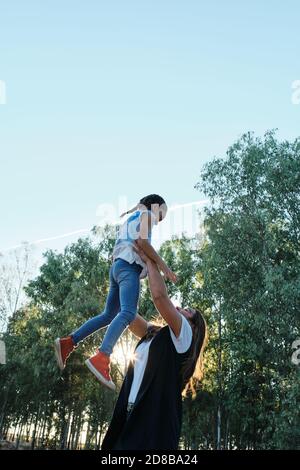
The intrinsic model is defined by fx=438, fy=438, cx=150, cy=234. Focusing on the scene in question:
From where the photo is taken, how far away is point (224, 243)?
20.8 metres

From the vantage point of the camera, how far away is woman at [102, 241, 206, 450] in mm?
2600

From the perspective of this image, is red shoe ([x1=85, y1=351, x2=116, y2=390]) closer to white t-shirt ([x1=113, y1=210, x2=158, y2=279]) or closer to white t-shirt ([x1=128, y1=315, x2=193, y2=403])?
white t-shirt ([x1=128, y1=315, x2=193, y2=403])

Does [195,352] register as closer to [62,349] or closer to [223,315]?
[62,349]

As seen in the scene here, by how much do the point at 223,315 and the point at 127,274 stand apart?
60.8 feet

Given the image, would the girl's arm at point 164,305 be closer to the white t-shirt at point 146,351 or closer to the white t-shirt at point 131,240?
the white t-shirt at point 146,351

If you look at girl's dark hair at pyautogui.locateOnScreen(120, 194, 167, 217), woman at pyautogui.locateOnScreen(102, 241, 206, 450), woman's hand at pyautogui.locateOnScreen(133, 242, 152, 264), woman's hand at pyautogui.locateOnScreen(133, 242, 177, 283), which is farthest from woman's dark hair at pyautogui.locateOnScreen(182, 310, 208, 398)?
girl's dark hair at pyautogui.locateOnScreen(120, 194, 167, 217)

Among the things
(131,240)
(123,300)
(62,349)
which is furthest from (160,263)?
(62,349)

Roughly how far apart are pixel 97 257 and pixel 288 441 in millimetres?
15971

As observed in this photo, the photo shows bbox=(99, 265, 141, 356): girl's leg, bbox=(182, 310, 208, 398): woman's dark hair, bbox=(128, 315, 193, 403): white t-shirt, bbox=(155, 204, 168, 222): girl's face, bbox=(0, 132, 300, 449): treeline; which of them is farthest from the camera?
bbox=(0, 132, 300, 449): treeline

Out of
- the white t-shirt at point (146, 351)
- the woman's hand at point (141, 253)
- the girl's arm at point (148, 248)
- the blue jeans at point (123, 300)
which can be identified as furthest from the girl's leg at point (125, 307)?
the white t-shirt at point (146, 351)

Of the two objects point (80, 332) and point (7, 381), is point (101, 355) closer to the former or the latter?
point (80, 332)

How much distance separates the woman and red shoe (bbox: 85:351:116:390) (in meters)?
0.22

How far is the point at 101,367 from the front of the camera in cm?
318

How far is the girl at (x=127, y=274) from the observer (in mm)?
3155
